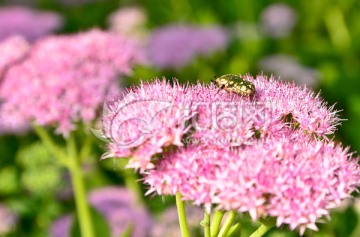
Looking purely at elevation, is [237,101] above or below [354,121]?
below

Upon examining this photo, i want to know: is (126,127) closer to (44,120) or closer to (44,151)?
(44,120)

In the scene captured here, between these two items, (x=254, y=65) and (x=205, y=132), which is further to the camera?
(x=254, y=65)

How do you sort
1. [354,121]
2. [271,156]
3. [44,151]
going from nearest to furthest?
[271,156]
[44,151]
[354,121]

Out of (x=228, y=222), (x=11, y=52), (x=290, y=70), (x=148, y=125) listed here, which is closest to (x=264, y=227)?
(x=228, y=222)

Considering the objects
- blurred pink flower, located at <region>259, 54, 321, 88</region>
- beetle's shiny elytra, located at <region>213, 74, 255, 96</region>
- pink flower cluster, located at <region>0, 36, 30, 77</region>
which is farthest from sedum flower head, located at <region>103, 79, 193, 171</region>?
blurred pink flower, located at <region>259, 54, 321, 88</region>

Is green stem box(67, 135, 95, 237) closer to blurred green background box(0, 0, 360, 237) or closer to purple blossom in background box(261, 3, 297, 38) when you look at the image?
blurred green background box(0, 0, 360, 237)

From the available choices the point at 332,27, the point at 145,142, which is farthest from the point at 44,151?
the point at 332,27

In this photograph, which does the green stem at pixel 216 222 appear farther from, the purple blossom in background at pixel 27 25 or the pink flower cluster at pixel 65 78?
the purple blossom in background at pixel 27 25
